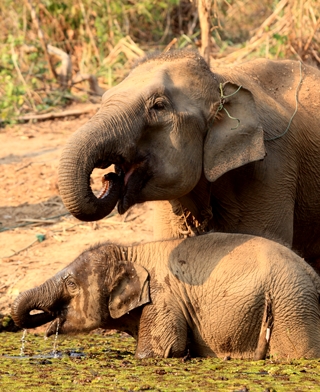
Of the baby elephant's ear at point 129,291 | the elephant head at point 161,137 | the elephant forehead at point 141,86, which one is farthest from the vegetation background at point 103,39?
the baby elephant's ear at point 129,291

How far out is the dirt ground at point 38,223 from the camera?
944 cm

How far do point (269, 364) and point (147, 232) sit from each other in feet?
12.9

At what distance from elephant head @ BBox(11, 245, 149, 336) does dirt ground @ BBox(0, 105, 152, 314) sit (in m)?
1.46

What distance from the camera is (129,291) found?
6.69 meters

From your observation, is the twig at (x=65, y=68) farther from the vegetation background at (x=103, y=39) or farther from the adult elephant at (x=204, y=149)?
the adult elephant at (x=204, y=149)

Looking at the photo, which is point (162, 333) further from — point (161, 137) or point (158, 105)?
point (158, 105)

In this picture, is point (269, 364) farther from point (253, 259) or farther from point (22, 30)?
point (22, 30)

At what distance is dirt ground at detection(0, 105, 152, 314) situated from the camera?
9438mm

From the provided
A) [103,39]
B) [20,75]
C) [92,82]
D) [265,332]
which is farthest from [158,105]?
[103,39]

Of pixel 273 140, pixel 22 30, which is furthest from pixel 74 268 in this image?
pixel 22 30

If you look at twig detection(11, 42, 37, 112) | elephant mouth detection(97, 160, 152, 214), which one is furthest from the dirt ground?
elephant mouth detection(97, 160, 152, 214)

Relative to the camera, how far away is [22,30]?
16.1 m

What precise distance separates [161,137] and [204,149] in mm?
388

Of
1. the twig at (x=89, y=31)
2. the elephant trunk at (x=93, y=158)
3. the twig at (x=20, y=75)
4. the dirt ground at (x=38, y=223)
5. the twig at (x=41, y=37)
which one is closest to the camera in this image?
the elephant trunk at (x=93, y=158)
